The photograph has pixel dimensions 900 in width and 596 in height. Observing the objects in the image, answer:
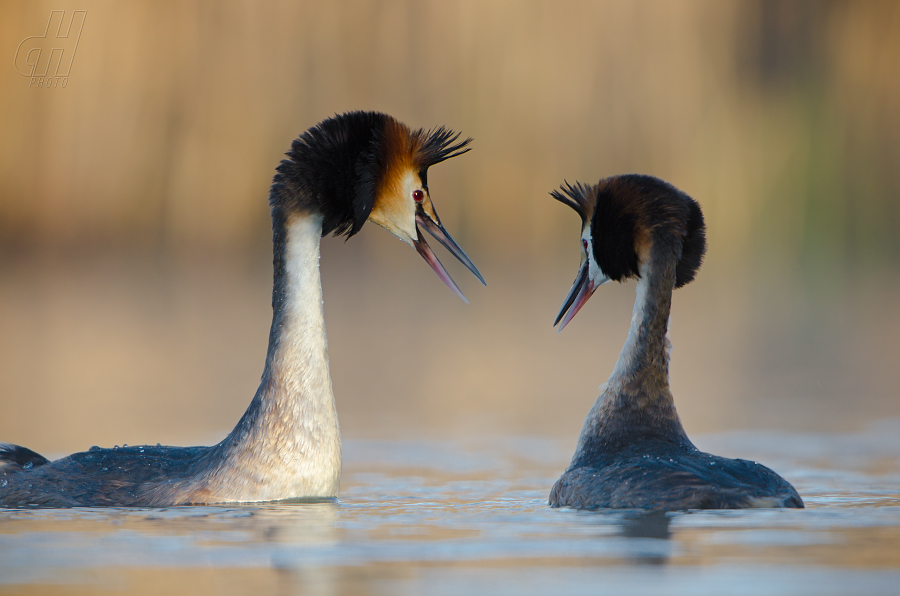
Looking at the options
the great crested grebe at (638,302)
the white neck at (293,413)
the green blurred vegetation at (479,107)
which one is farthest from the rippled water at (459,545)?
the green blurred vegetation at (479,107)

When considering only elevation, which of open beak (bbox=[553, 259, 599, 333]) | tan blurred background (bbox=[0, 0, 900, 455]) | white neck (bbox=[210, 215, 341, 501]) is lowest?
white neck (bbox=[210, 215, 341, 501])

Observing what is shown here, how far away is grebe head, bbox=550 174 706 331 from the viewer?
7266 millimetres

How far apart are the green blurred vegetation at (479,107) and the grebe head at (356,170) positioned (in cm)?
1385

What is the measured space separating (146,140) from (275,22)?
276cm

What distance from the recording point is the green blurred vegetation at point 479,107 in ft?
68.6

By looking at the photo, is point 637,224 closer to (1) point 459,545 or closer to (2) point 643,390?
(2) point 643,390

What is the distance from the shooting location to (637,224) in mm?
7305

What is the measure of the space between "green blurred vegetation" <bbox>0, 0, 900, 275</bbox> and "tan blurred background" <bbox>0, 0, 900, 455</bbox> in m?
0.04

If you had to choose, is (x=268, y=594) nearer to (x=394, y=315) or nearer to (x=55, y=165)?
(x=394, y=315)

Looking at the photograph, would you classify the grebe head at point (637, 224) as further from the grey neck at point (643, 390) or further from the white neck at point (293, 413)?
the white neck at point (293, 413)

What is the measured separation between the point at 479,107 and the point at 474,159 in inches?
33.7

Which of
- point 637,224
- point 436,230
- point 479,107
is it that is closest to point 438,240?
point 436,230

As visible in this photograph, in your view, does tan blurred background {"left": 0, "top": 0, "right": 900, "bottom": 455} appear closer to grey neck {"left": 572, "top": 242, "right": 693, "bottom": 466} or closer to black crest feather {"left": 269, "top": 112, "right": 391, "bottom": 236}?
grey neck {"left": 572, "top": 242, "right": 693, "bottom": 466}

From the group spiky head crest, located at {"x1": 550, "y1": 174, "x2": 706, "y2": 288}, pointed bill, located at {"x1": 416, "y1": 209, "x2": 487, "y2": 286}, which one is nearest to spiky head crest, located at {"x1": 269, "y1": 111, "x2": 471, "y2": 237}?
pointed bill, located at {"x1": 416, "y1": 209, "x2": 487, "y2": 286}
